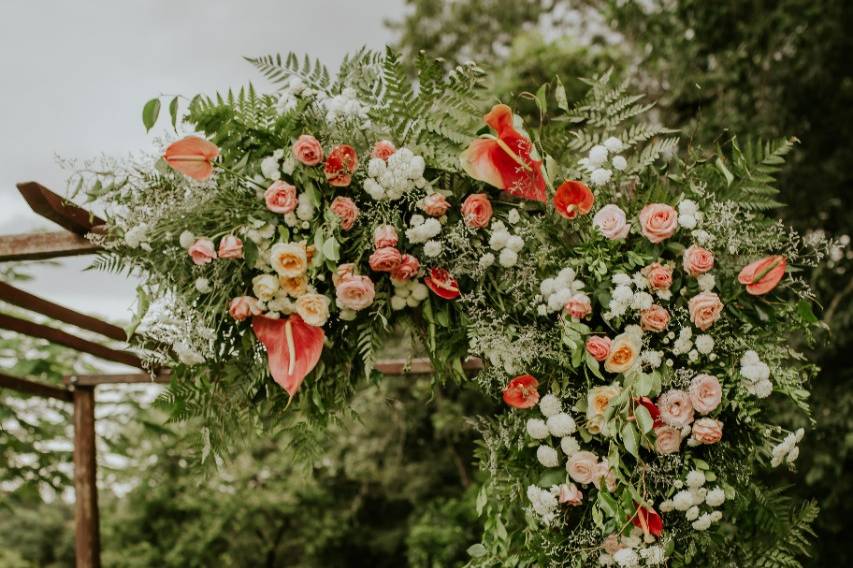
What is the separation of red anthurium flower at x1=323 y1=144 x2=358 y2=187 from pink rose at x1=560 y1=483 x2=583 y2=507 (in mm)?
845

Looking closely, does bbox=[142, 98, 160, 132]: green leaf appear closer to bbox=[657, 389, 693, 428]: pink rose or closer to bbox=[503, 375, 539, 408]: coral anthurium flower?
bbox=[503, 375, 539, 408]: coral anthurium flower

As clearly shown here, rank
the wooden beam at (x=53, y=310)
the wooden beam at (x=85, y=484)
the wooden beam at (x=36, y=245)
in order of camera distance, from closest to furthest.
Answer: the wooden beam at (x=36, y=245) → the wooden beam at (x=53, y=310) → the wooden beam at (x=85, y=484)

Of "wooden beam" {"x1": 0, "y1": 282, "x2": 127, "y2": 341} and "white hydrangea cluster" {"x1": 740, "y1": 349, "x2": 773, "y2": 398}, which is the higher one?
"wooden beam" {"x1": 0, "y1": 282, "x2": 127, "y2": 341}

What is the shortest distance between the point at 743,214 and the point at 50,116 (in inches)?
133

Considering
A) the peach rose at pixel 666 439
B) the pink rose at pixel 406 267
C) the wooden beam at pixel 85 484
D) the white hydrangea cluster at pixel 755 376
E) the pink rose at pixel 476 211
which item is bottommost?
the wooden beam at pixel 85 484

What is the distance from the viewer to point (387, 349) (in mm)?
6262

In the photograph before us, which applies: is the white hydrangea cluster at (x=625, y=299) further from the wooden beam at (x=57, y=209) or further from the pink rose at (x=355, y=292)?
the wooden beam at (x=57, y=209)

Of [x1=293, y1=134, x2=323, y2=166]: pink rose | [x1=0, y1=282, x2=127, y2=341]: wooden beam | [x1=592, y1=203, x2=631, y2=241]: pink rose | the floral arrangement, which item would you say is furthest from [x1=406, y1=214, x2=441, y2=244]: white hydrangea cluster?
[x1=0, y1=282, x2=127, y2=341]: wooden beam

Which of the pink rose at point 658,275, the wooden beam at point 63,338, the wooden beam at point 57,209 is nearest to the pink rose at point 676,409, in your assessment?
the pink rose at point 658,275

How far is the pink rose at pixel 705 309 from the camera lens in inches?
61.6

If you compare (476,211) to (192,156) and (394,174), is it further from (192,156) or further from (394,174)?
(192,156)

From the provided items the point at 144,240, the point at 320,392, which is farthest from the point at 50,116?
the point at 320,392

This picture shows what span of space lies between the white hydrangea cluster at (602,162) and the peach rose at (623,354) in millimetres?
381

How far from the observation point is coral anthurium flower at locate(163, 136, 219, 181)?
5.32 feet
